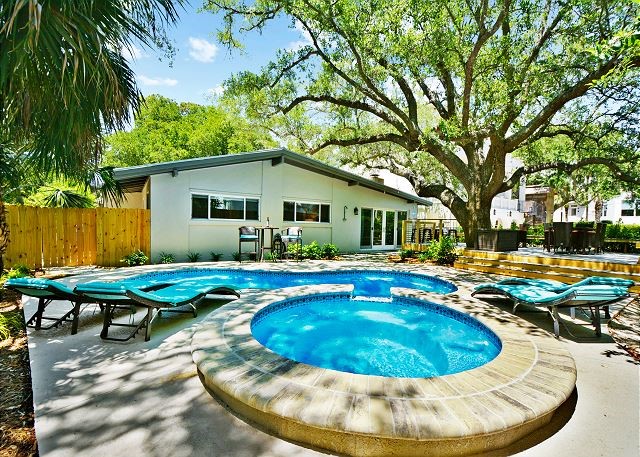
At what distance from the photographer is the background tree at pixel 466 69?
8.41 metres

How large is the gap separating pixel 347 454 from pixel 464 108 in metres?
9.66

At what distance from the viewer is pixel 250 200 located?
39.8 feet

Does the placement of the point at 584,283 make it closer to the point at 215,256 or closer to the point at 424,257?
the point at 424,257

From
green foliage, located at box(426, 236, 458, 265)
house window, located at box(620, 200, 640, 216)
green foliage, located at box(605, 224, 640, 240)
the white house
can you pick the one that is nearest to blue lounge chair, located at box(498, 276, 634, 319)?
green foliage, located at box(426, 236, 458, 265)

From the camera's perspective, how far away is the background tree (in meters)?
→ 8.41

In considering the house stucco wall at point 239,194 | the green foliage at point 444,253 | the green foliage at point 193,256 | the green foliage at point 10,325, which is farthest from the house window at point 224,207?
the green foliage at point 444,253

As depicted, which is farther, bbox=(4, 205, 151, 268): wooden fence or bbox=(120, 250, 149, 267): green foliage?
bbox=(120, 250, 149, 267): green foliage

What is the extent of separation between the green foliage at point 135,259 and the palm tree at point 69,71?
208 inches

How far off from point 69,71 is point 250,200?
875cm

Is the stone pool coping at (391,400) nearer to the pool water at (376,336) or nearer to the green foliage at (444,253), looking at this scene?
the pool water at (376,336)

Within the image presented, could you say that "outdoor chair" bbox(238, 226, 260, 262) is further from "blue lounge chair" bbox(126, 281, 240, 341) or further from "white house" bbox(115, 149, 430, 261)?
"blue lounge chair" bbox(126, 281, 240, 341)

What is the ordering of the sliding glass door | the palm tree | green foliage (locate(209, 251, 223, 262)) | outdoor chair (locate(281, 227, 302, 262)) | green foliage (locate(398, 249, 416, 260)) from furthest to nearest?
1. the sliding glass door
2. green foliage (locate(398, 249, 416, 260))
3. outdoor chair (locate(281, 227, 302, 262))
4. green foliage (locate(209, 251, 223, 262))
5. the palm tree

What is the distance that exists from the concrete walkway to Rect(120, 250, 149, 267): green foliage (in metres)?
6.02

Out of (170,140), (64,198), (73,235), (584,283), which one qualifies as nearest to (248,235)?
(73,235)
